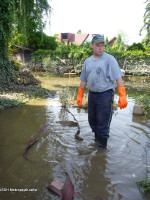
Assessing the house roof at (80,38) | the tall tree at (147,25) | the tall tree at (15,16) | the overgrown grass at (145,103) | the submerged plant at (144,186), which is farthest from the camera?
the house roof at (80,38)

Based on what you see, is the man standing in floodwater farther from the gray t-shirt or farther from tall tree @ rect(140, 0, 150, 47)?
tall tree @ rect(140, 0, 150, 47)

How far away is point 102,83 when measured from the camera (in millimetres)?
3041

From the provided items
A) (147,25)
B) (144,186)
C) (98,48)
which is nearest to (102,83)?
(98,48)

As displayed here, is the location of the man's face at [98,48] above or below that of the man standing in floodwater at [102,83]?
above

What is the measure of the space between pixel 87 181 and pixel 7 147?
169 centimetres

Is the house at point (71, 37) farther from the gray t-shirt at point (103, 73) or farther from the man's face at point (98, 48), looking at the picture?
the gray t-shirt at point (103, 73)

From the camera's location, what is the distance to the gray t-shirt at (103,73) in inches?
118

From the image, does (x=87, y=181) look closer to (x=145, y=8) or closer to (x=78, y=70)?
(x=78, y=70)

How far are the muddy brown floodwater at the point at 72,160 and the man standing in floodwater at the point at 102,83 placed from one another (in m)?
0.49

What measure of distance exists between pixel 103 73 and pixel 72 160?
1609mm

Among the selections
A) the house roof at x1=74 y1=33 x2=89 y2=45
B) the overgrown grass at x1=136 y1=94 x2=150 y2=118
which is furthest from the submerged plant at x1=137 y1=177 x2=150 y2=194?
the house roof at x1=74 y1=33 x2=89 y2=45

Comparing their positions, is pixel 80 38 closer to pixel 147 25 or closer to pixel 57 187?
pixel 147 25

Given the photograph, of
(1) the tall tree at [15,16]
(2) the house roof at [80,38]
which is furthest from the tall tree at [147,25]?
(1) the tall tree at [15,16]

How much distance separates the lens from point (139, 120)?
507cm
